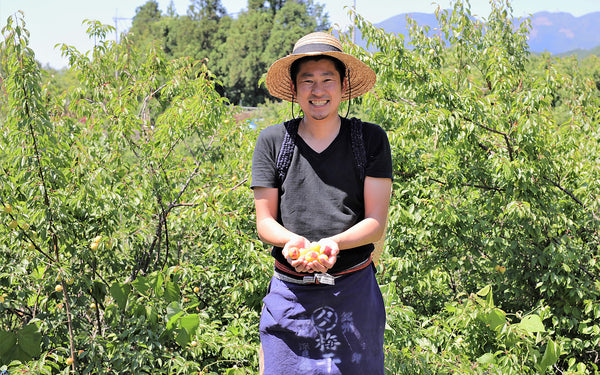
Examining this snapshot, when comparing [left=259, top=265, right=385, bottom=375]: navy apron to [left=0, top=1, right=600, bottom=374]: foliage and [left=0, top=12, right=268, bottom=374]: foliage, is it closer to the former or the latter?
[left=0, top=1, right=600, bottom=374]: foliage

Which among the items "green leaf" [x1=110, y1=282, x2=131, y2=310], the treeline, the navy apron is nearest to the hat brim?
the navy apron

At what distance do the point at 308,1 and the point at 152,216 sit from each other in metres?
47.3

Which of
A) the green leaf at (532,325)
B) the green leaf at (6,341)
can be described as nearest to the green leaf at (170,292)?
the green leaf at (6,341)

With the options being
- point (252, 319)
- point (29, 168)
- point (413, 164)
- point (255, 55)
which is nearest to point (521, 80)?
point (413, 164)

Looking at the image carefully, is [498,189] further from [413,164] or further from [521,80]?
[521,80]

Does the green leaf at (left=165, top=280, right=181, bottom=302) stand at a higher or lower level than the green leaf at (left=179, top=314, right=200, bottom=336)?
higher

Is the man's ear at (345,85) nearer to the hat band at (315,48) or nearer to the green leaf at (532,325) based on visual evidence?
the hat band at (315,48)

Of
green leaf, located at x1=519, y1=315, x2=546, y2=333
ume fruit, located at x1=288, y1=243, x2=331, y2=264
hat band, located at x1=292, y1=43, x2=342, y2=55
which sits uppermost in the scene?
hat band, located at x1=292, y1=43, x2=342, y2=55

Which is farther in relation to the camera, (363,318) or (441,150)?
(441,150)

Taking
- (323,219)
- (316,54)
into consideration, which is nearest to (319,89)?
(316,54)

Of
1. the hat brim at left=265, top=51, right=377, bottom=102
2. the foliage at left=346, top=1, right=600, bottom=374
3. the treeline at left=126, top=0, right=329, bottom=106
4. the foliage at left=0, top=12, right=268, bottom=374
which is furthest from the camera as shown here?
the treeline at left=126, top=0, right=329, bottom=106

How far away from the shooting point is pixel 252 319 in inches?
143

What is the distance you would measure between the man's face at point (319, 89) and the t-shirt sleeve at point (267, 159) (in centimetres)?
13

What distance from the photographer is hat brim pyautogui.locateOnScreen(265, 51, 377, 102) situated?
186cm
